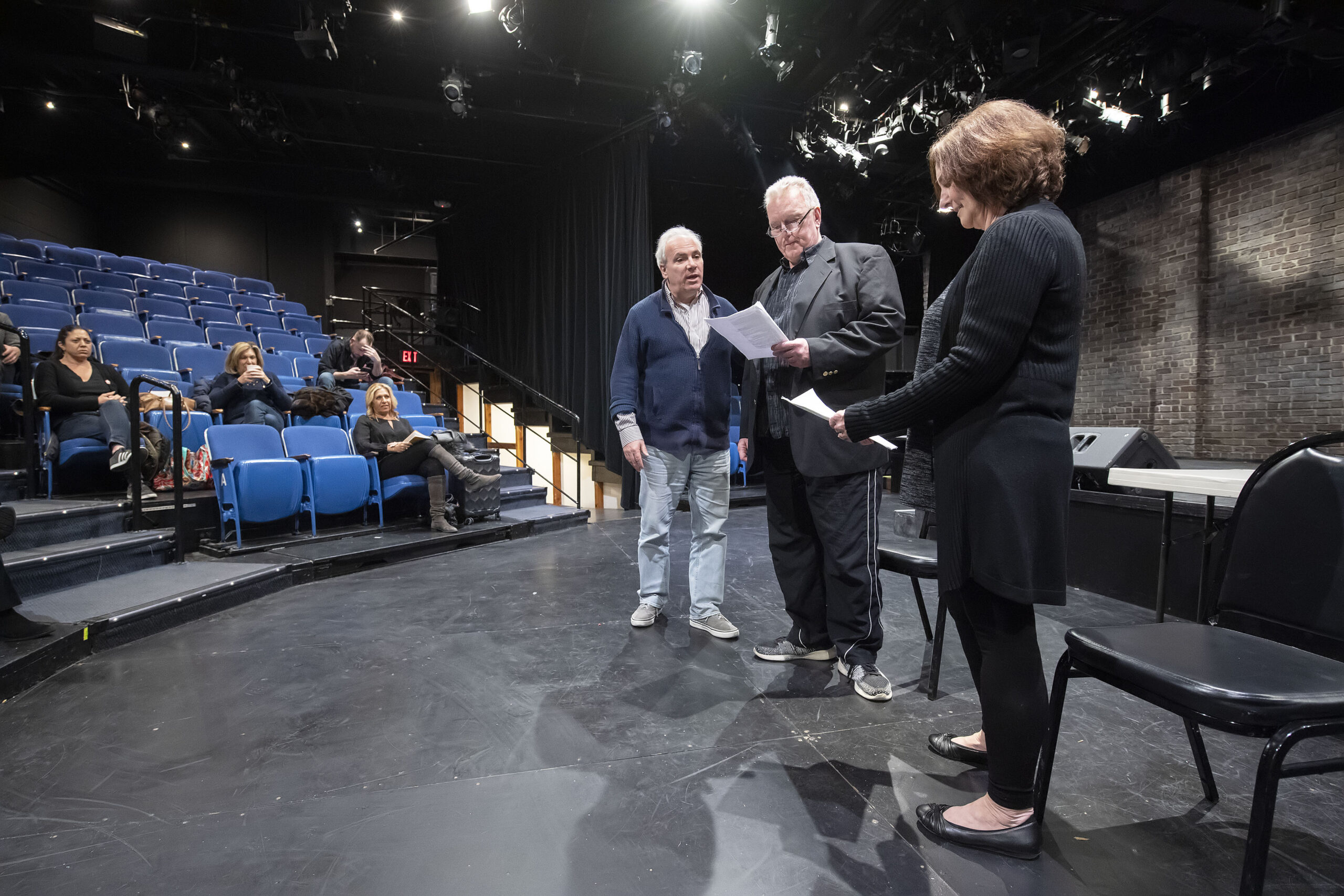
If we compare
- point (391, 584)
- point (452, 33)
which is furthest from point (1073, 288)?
point (452, 33)

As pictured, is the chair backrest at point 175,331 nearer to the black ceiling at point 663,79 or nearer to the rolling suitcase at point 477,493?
the rolling suitcase at point 477,493

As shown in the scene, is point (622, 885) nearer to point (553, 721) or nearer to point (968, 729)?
point (553, 721)

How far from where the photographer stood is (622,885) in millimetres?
1061

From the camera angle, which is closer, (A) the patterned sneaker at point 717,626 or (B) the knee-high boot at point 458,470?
(A) the patterned sneaker at point 717,626

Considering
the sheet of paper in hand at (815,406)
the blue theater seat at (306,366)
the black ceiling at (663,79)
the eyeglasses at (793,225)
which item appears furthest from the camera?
the blue theater seat at (306,366)

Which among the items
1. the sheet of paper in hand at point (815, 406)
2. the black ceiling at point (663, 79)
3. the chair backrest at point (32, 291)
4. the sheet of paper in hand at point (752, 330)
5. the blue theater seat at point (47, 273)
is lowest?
the sheet of paper in hand at point (815, 406)

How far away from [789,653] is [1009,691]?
1025 mm

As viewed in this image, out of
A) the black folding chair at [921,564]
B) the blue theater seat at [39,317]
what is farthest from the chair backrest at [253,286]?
the black folding chair at [921,564]

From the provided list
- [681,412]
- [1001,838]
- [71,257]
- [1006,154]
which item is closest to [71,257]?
[71,257]

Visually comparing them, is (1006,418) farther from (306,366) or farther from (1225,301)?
(1225,301)

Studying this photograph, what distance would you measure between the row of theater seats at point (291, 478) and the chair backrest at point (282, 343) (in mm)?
2466

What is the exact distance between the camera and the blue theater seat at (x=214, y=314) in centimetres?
602

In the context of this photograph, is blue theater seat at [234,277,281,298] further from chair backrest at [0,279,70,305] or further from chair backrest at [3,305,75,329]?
chair backrest at [3,305,75,329]

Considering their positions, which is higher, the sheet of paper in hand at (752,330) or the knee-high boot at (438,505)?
the sheet of paper in hand at (752,330)
